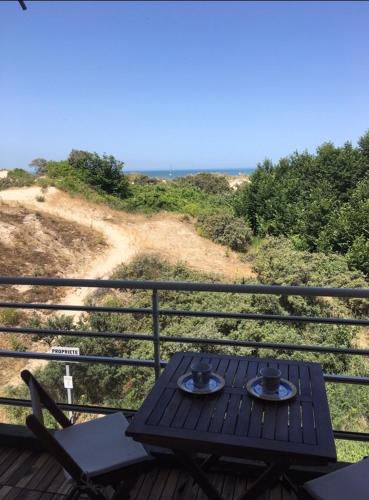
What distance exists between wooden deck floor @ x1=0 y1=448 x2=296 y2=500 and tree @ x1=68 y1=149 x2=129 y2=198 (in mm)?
20654

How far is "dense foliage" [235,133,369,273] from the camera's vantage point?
50.8 ft

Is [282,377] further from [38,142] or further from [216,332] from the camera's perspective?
[38,142]

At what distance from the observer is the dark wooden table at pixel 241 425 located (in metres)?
1.28

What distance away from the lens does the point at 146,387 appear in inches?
225

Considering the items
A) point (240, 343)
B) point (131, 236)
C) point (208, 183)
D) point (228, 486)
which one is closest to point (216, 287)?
point (240, 343)

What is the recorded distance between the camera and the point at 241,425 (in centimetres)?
138

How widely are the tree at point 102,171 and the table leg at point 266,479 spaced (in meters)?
21.5

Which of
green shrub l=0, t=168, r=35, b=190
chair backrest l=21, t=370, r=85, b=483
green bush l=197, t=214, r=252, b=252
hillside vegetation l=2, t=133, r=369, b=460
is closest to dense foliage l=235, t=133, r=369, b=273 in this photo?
hillside vegetation l=2, t=133, r=369, b=460

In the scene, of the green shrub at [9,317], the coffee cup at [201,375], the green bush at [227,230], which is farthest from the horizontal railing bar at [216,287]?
the green bush at [227,230]

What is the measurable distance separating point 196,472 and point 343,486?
514mm

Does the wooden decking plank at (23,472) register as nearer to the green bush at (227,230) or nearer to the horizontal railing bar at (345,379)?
the horizontal railing bar at (345,379)

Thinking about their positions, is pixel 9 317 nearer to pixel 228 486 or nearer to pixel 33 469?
pixel 33 469

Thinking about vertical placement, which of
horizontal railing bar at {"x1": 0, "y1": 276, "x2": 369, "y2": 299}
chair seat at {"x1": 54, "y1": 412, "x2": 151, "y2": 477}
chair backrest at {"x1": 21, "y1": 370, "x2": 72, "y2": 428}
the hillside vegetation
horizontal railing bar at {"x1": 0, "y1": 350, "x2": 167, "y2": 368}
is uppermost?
horizontal railing bar at {"x1": 0, "y1": 276, "x2": 369, "y2": 299}

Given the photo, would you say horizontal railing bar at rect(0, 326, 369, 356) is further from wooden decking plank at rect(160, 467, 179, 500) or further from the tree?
the tree
